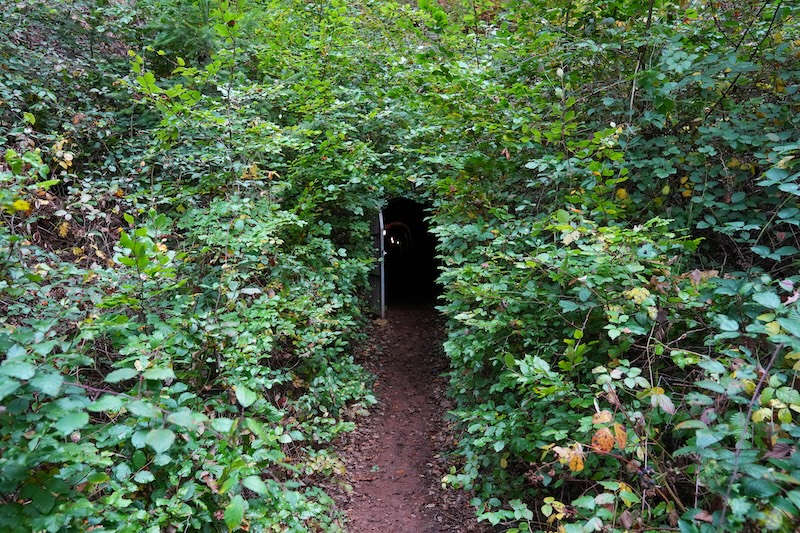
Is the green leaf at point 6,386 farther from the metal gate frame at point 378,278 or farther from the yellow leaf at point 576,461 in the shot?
the metal gate frame at point 378,278

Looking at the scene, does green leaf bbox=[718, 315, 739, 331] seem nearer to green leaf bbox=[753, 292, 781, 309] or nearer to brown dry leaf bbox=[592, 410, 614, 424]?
green leaf bbox=[753, 292, 781, 309]

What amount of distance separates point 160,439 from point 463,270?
10.3ft

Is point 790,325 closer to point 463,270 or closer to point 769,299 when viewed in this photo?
point 769,299

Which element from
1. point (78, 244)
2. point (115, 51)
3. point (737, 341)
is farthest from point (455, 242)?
point (115, 51)

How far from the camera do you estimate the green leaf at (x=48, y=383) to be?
1.45 m

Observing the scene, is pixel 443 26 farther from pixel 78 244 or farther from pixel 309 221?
pixel 78 244

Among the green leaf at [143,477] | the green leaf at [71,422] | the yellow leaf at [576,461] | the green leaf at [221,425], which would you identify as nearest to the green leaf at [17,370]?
the green leaf at [71,422]

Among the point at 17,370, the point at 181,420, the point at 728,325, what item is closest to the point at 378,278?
the point at 728,325

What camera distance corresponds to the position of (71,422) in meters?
1.46

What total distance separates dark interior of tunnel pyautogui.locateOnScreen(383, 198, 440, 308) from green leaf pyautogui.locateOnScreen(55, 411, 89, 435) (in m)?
11.3

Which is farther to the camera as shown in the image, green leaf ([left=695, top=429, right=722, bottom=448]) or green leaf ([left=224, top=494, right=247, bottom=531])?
green leaf ([left=695, top=429, right=722, bottom=448])

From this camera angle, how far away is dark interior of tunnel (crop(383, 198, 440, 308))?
13.1 m

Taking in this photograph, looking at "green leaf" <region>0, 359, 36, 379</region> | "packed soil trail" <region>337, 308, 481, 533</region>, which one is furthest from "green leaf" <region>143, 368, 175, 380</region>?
"packed soil trail" <region>337, 308, 481, 533</region>

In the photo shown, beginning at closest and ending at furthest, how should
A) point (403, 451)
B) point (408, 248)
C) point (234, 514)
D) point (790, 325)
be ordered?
point (234, 514) → point (790, 325) → point (403, 451) → point (408, 248)
